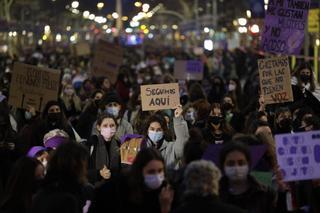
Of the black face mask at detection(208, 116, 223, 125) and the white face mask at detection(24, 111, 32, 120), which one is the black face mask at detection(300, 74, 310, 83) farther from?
the white face mask at detection(24, 111, 32, 120)

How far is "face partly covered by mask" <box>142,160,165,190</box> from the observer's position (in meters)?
8.13

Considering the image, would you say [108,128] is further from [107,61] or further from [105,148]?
[107,61]

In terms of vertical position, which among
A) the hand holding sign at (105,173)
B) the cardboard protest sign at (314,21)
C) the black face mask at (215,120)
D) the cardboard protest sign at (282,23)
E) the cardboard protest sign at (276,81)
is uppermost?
the cardboard protest sign at (314,21)

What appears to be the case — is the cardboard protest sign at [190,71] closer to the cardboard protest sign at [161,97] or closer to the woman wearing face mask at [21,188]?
the cardboard protest sign at [161,97]

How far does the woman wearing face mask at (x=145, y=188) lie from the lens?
321 inches

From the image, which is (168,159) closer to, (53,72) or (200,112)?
(200,112)

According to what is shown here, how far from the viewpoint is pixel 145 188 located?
8.20 m

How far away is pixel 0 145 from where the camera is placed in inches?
486

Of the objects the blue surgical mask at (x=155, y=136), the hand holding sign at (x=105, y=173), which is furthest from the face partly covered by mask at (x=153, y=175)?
the blue surgical mask at (x=155, y=136)

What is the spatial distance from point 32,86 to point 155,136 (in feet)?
18.1

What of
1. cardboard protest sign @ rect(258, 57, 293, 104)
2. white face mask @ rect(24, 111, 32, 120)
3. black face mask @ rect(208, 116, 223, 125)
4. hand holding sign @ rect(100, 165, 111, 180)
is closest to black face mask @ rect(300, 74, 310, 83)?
cardboard protest sign @ rect(258, 57, 293, 104)

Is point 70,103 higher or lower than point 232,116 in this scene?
higher

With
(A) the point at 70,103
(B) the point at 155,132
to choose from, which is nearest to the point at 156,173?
(B) the point at 155,132

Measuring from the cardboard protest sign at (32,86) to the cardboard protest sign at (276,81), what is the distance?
11.8 ft
